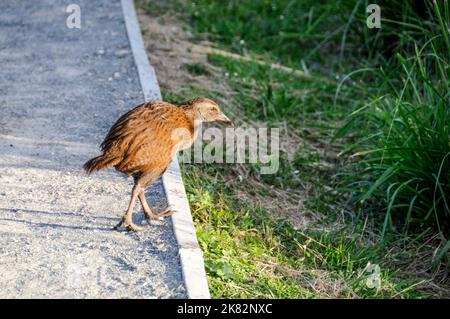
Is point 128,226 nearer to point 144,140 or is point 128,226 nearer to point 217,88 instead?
point 144,140

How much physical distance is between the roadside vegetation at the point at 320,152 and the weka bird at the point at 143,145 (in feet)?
1.87

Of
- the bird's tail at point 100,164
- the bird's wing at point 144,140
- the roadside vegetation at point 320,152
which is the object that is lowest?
the roadside vegetation at point 320,152

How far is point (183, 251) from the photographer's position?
5488 millimetres

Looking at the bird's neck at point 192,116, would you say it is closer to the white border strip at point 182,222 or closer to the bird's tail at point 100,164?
the white border strip at point 182,222

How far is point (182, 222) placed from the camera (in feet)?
19.4

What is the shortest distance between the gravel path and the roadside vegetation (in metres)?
0.48

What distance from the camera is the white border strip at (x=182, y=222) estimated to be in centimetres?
513

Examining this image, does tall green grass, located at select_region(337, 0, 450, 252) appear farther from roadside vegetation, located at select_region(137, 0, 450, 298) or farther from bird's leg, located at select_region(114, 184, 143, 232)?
bird's leg, located at select_region(114, 184, 143, 232)

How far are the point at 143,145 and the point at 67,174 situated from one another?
1.19 m

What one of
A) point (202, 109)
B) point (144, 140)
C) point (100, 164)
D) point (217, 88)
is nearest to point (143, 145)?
point (144, 140)

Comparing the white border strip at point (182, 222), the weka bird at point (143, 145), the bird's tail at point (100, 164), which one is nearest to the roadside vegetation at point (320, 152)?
the white border strip at point (182, 222)

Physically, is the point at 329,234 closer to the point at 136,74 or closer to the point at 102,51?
the point at 136,74
